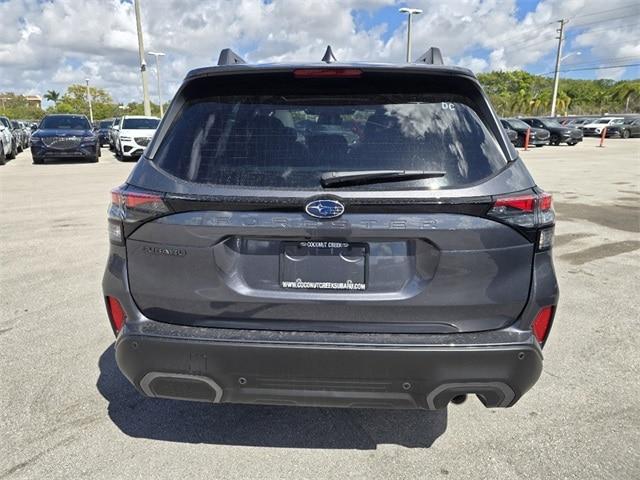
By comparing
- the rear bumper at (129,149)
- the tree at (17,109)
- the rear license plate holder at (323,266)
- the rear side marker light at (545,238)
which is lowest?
A: the rear bumper at (129,149)

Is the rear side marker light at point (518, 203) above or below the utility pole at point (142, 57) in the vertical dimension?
below

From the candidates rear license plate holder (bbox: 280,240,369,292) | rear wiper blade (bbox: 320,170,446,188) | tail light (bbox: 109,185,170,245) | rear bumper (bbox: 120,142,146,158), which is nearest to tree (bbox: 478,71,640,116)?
rear bumper (bbox: 120,142,146,158)

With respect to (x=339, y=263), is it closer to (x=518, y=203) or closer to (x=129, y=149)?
(x=518, y=203)

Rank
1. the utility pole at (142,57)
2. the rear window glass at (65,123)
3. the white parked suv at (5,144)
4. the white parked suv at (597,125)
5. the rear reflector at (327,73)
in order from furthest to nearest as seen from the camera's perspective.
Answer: the white parked suv at (597,125), the utility pole at (142,57), the rear window glass at (65,123), the white parked suv at (5,144), the rear reflector at (327,73)

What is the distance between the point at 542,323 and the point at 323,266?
1020 mm

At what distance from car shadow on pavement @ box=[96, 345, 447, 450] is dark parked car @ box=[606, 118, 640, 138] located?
4444 cm

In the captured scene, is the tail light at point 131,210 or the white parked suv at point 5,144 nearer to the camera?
the tail light at point 131,210

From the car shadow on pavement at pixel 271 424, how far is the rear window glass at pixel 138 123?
58.4 feet

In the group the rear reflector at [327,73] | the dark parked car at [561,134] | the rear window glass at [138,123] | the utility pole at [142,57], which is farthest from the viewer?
the dark parked car at [561,134]

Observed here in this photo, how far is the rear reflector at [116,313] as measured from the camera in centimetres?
216

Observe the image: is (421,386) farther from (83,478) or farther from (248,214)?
(83,478)

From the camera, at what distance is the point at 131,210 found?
210cm

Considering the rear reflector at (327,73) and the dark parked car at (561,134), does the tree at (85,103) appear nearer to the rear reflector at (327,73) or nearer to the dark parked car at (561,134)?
the dark parked car at (561,134)

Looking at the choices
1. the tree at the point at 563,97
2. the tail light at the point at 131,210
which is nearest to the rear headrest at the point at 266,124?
the tail light at the point at 131,210
